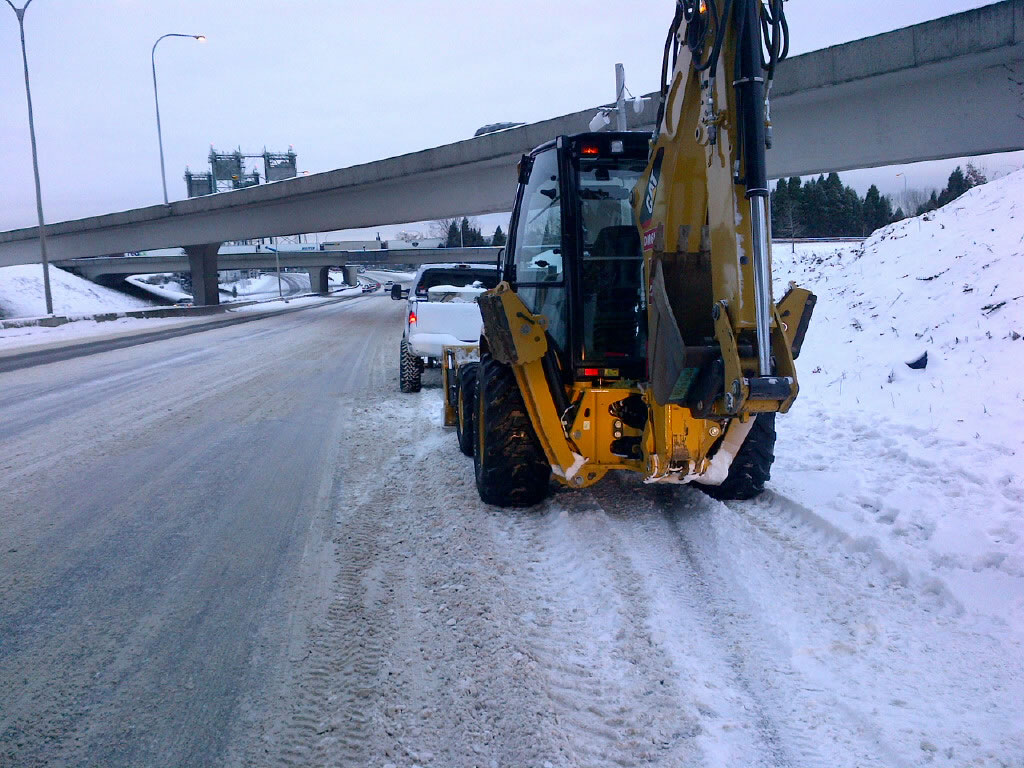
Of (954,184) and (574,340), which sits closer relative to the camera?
(574,340)

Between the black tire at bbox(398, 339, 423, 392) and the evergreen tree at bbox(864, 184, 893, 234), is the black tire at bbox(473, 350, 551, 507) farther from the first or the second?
the evergreen tree at bbox(864, 184, 893, 234)

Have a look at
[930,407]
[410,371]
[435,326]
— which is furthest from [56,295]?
[930,407]

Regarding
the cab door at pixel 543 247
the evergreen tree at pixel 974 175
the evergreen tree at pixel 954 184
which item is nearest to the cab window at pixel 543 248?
the cab door at pixel 543 247

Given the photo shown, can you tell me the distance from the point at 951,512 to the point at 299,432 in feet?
21.5

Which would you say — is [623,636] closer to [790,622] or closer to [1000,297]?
[790,622]

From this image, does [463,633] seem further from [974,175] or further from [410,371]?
[974,175]

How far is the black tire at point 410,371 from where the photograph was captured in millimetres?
11617

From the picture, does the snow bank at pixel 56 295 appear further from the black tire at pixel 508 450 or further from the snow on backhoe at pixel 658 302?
the snow on backhoe at pixel 658 302

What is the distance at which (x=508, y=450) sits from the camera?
535 centimetres

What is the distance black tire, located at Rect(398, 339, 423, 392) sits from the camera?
38.1 ft

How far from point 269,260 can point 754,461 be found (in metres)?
76.9

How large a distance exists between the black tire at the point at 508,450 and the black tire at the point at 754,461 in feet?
4.54

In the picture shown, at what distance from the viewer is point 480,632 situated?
3699 millimetres

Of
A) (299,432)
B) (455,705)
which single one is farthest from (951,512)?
(299,432)
